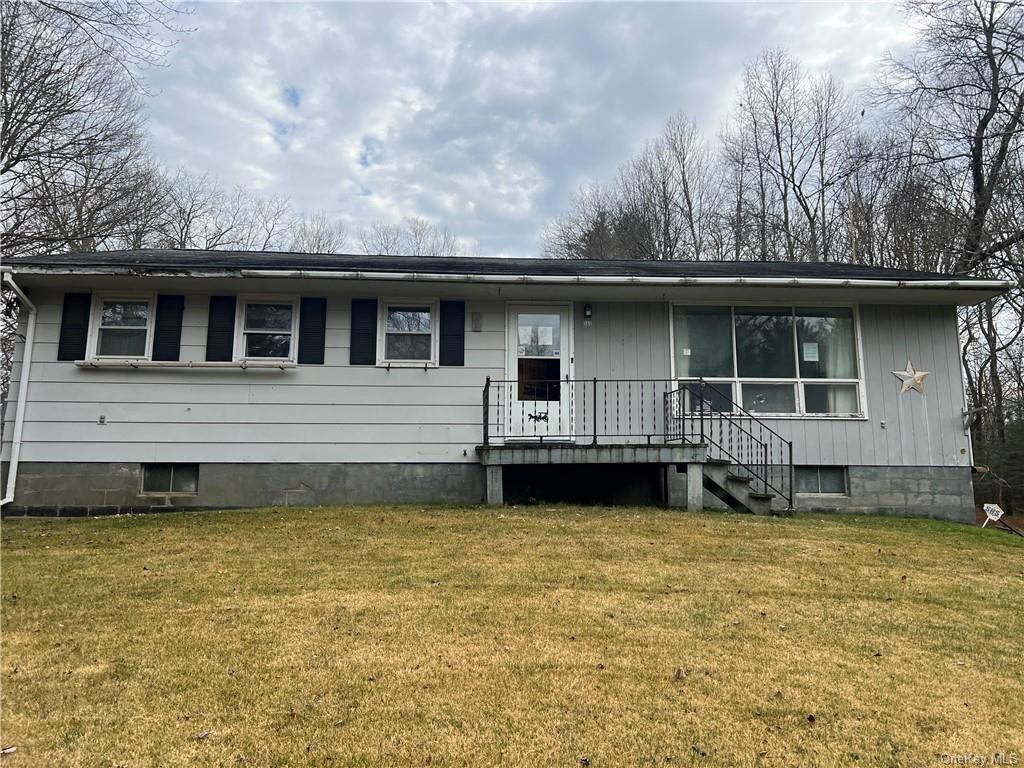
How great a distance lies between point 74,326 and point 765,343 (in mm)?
9533

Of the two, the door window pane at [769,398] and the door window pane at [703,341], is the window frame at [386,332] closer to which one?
the door window pane at [703,341]

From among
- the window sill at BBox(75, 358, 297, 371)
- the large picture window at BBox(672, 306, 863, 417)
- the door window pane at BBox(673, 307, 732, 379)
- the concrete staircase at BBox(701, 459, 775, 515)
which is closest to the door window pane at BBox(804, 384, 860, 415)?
the large picture window at BBox(672, 306, 863, 417)

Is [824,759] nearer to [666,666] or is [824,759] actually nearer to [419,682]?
[666,666]

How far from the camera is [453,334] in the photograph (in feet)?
27.8

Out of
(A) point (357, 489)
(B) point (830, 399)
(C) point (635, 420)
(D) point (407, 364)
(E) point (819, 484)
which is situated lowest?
(A) point (357, 489)

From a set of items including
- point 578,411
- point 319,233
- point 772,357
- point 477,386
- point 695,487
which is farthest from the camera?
point 319,233

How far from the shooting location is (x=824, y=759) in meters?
2.17

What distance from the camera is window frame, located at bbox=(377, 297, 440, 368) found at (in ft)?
27.4

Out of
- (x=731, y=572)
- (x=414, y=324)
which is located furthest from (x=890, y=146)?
(x=731, y=572)

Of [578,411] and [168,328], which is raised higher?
[168,328]

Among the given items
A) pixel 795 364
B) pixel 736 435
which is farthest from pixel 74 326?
pixel 795 364

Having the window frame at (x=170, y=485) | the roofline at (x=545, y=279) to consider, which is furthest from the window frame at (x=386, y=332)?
the window frame at (x=170, y=485)

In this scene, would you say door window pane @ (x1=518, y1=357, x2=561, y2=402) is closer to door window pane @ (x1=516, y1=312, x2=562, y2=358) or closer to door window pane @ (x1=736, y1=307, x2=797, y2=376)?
door window pane @ (x1=516, y1=312, x2=562, y2=358)

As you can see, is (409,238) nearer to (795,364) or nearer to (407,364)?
(407,364)
